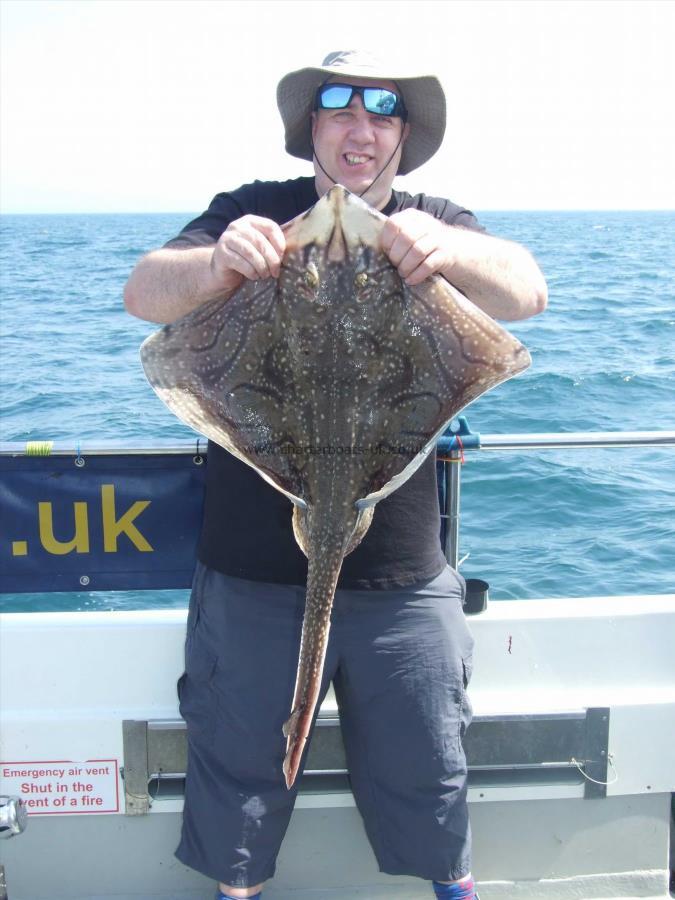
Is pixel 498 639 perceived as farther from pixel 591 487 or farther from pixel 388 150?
pixel 591 487

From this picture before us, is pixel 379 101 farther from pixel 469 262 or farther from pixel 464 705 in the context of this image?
pixel 464 705

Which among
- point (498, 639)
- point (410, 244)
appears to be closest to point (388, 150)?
point (410, 244)

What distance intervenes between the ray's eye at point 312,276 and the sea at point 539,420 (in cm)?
152

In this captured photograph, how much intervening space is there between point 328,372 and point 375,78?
1109 millimetres

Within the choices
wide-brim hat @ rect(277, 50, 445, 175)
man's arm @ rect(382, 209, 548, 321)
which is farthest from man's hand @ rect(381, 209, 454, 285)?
wide-brim hat @ rect(277, 50, 445, 175)

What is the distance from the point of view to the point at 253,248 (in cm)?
215

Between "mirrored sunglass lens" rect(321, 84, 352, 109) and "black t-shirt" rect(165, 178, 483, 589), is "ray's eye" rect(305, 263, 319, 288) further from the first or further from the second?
"mirrored sunglass lens" rect(321, 84, 352, 109)

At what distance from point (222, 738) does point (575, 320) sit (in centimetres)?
1805

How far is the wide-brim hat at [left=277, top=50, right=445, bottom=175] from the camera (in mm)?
2742

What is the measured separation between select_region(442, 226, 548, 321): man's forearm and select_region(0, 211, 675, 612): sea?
1.45 metres

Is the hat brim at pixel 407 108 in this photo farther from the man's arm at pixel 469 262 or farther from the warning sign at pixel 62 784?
the warning sign at pixel 62 784

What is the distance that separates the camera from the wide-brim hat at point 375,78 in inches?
108

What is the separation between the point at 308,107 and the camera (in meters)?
3.02

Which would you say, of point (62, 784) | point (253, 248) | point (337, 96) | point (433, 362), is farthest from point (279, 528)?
point (62, 784)
